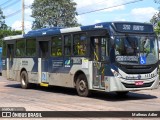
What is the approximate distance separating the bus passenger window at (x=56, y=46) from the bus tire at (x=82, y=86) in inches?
74.8

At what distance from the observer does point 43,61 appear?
19.8m

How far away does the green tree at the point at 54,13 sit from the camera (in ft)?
254

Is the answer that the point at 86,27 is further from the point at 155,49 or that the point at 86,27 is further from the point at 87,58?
the point at 155,49

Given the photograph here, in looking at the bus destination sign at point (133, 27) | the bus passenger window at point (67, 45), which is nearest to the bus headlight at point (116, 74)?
the bus destination sign at point (133, 27)

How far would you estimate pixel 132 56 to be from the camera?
50.9ft

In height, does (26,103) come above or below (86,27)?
below

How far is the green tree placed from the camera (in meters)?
77.5

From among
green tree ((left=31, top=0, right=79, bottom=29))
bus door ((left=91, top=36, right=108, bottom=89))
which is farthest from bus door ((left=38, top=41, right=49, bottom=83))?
green tree ((left=31, top=0, right=79, bottom=29))

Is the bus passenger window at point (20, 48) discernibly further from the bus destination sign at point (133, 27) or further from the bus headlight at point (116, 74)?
the bus headlight at point (116, 74)

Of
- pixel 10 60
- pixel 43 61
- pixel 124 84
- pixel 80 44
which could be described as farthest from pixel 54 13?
pixel 124 84

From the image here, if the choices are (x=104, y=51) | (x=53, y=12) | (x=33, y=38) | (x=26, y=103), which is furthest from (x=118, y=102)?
(x=53, y=12)

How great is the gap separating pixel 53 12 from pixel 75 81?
61.5 m

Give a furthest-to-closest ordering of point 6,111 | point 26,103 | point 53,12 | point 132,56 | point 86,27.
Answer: point 53,12
point 86,27
point 132,56
point 26,103
point 6,111

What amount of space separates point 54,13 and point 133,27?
6253 cm
